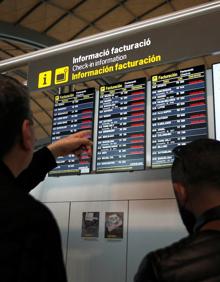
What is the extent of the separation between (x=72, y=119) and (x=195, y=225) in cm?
261

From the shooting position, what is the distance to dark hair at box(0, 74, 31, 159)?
142 cm

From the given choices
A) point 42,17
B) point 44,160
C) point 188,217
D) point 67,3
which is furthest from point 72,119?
point 42,17

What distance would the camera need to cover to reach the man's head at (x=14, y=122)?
1421mm

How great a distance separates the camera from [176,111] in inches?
141

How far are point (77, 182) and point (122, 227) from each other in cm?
70

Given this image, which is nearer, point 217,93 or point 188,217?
point 188,217

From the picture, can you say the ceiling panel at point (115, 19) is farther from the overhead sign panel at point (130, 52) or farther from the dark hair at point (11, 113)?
the dark hair at point (11, 113)

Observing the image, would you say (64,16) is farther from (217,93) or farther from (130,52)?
(217,93)

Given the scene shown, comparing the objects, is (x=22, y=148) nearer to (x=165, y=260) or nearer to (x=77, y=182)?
(x=165, y=260)

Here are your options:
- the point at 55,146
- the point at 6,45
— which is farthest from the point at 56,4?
the point at 55,146

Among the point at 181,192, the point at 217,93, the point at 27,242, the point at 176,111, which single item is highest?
the point at 217,93

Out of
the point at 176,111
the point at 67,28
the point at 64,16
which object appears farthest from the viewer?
the point at 67,28

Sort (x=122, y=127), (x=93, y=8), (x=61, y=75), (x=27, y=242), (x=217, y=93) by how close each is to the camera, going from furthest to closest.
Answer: (x=93, y=8), (x=61, y=75), (x=122, y=127), (x=217, y=93), (x=27, y=242)

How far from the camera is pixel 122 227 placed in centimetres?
353
